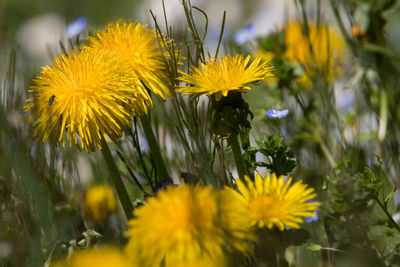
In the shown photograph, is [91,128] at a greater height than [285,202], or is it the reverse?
[91,128]

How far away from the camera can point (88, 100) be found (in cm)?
81

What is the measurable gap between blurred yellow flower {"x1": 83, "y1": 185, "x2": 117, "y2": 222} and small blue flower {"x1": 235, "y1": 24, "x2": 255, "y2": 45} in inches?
25.2

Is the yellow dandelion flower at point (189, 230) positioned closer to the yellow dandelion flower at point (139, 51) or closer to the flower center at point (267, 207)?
the flower center at point (267, 207)

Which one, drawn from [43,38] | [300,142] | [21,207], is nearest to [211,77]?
[21,207]

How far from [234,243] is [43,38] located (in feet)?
10.5

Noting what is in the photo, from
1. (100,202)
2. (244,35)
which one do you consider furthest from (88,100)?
(244,35)

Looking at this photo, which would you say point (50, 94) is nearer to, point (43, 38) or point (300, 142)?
point (300, 142)

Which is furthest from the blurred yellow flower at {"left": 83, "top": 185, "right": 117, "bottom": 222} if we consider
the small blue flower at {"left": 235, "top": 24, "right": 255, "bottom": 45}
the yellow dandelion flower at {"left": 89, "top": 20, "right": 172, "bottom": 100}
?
the small blue flower at {"left": 235, "top": 24, "right": 255, "bottom": 45}

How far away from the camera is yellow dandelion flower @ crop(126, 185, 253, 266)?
0.57 metres

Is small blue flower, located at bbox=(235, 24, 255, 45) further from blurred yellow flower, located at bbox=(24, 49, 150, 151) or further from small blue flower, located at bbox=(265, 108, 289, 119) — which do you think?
blurred yellow flower, located at bbox=(24, 49, 150, 151)

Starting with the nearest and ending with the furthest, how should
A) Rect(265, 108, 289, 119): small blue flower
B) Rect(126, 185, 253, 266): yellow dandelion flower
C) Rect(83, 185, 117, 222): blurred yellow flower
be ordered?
Rect(126, 185, 253, 266): yellow dandelion flower, Rect(265, 108, 289, 119): small blue flower, Rect(83, 185, 117, 222): blurred yellow flower

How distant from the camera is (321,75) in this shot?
80 cm

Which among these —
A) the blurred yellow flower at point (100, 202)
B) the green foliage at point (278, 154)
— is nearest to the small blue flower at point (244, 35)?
the blurred yellow flower at point (100, 202)

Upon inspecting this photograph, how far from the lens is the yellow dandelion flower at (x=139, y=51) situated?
0.87 m
